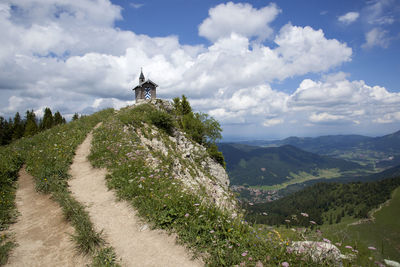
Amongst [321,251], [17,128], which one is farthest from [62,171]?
[17,128]

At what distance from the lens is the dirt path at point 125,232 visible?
6.26m

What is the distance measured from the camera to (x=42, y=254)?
661 cm

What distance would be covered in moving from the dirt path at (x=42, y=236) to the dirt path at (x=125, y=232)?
1026mm

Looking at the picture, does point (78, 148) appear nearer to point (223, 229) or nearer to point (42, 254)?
point (42, 254)

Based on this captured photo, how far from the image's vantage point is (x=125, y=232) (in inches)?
295

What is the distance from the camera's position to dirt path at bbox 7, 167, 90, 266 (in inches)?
251

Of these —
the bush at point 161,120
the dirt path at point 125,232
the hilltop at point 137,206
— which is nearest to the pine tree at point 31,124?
the bush at point 161,120

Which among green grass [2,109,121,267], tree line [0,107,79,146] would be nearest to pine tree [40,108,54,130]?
tree line [0,107,79,146]

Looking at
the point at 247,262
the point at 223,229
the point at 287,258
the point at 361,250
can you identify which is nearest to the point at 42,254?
the point at 223,229

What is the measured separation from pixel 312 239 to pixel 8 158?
18.1 meters

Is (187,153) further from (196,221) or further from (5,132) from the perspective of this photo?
(5,132)

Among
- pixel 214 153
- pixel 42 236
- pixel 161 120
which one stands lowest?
pixel 42 236

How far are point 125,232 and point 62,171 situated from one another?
7.51m

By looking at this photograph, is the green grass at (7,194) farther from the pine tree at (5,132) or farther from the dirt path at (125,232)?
the pine tree at (5,132)
